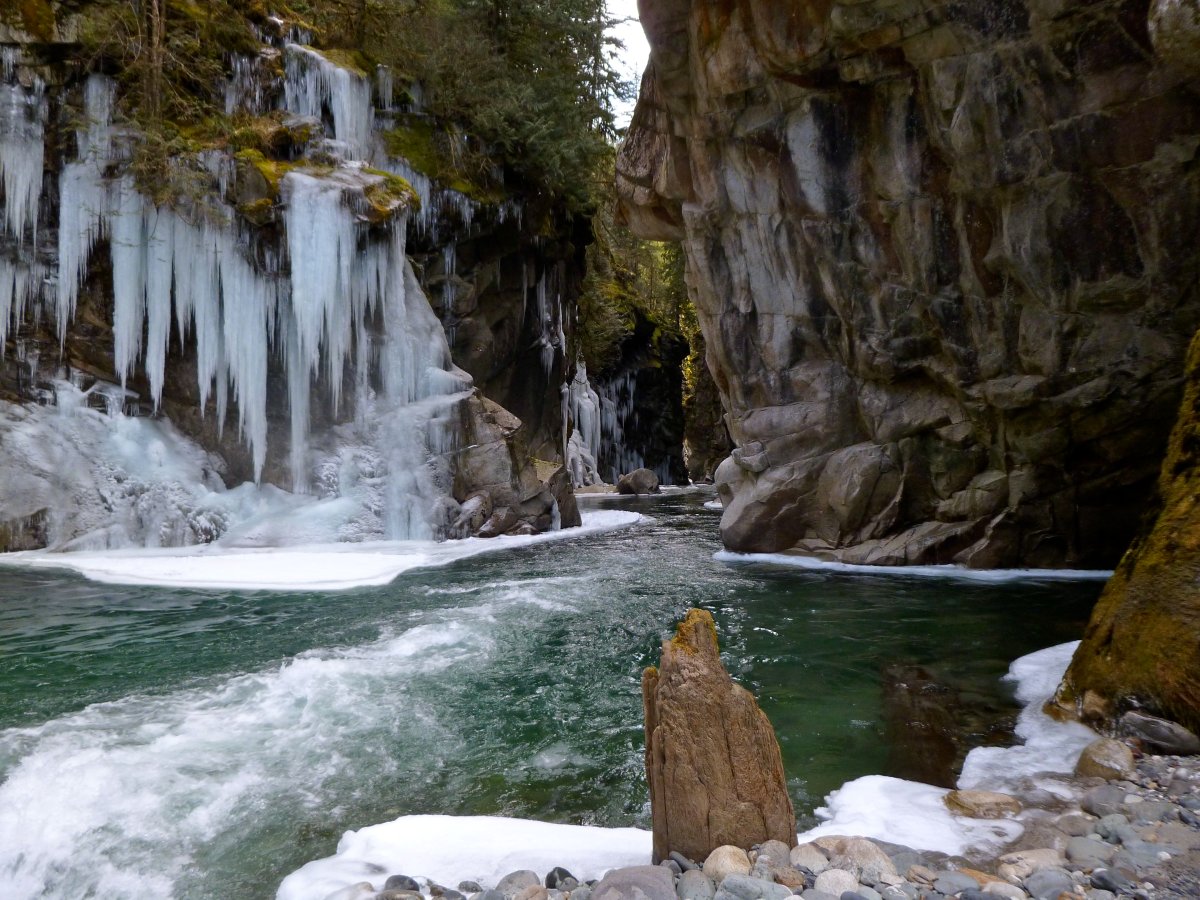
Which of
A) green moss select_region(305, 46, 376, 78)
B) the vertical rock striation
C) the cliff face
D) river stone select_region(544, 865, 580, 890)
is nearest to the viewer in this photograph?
river stone select_region(544, 865, 580, 890)

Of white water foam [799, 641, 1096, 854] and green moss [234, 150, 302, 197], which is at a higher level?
green moss [234, 150, 302, 197]

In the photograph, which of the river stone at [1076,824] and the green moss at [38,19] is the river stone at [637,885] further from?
the green moss at [38,19]

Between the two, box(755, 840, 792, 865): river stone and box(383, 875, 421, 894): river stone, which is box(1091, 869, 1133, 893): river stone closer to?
box(755, 840, 792, 865): river stone

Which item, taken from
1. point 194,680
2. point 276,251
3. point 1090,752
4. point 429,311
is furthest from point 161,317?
point 1090,752

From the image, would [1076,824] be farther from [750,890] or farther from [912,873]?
[750,890]

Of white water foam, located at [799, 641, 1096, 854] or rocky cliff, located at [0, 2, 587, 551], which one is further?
rocky cliff, located at [0, 2, 587, 551]

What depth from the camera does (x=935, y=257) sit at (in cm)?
1292

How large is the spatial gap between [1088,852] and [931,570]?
10.4 meters

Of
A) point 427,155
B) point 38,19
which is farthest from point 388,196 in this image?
point 38,19

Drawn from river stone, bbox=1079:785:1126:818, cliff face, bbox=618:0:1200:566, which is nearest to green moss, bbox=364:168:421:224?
cliff face, bbox=618:0:1200:566

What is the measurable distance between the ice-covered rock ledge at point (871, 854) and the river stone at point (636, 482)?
101 feet

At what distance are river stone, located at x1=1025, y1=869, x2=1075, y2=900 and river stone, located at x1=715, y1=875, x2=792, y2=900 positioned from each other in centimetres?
92

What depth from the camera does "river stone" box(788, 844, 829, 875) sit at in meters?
3.16

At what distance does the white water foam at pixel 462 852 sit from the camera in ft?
11.3
